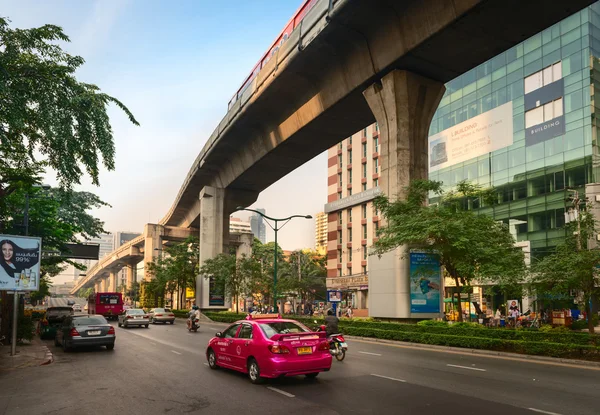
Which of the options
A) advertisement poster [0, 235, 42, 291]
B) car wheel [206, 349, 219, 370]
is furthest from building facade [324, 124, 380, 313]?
car wheel [206, 349, 219, 370]

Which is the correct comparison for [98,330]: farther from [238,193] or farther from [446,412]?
[238,193]

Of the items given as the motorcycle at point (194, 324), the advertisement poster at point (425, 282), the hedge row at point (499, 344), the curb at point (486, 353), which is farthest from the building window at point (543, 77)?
the motorcycle at point (194, 324)

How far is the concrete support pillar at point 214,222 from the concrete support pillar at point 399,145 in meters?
28.5

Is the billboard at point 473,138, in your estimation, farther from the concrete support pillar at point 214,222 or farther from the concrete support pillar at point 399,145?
the concrete support pillar at point 399,145

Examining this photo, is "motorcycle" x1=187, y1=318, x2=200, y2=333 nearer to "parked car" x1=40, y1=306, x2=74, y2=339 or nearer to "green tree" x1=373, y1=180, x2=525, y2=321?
"parked car" x1=40, y1=306, x2=74, y2=339

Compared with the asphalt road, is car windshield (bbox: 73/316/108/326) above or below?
above

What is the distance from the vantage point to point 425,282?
26.7 metres

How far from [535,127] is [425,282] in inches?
1338

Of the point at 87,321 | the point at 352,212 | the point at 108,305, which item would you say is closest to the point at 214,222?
the point at 108,305

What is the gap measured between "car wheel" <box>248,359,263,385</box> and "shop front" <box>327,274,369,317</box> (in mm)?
56931

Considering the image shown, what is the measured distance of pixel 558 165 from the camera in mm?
50656

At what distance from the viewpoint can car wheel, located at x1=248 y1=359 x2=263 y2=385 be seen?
1192cm

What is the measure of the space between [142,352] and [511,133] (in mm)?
47696

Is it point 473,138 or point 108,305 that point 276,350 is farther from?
point 473,138
